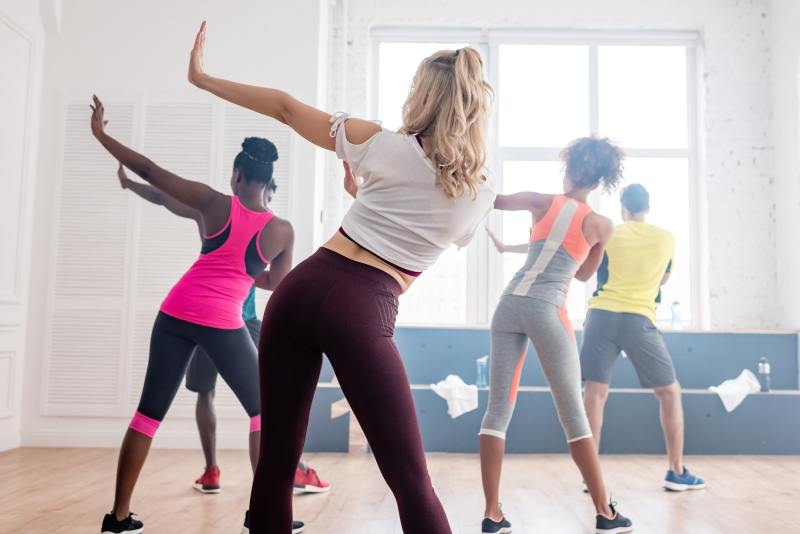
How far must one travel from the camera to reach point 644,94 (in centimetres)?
594

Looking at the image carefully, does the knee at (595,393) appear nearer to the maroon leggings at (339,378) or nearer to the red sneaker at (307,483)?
the red sneaker at (307,483)

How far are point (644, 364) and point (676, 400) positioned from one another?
0.80 ft

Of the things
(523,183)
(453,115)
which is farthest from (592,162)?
(523,183)

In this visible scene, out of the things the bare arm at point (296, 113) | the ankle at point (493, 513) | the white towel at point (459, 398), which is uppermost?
the bare arm at point (296, 113)

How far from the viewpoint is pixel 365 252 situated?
1.31 m

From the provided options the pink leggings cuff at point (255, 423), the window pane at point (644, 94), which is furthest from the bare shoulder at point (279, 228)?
the window pane at point (644, 94)

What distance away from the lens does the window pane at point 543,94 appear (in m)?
5.95

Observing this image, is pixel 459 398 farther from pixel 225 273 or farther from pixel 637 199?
pixel 225 273

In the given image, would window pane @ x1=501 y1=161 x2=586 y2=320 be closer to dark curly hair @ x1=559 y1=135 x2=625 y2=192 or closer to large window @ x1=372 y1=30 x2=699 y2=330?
large window @ x1=372 y1=30 x2=699 y2=330

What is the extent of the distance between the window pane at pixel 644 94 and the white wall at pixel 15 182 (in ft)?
14.2

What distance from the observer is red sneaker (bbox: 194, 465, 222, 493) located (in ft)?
10.2

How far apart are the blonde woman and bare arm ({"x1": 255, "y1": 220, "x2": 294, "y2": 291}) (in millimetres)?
1071

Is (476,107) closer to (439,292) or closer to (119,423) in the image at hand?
(119,423)

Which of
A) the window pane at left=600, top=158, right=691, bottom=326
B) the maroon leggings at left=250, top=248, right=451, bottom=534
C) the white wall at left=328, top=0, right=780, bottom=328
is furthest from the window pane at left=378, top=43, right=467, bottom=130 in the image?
the maroon leggings at left=250, top=248, right=451, bottom=534
